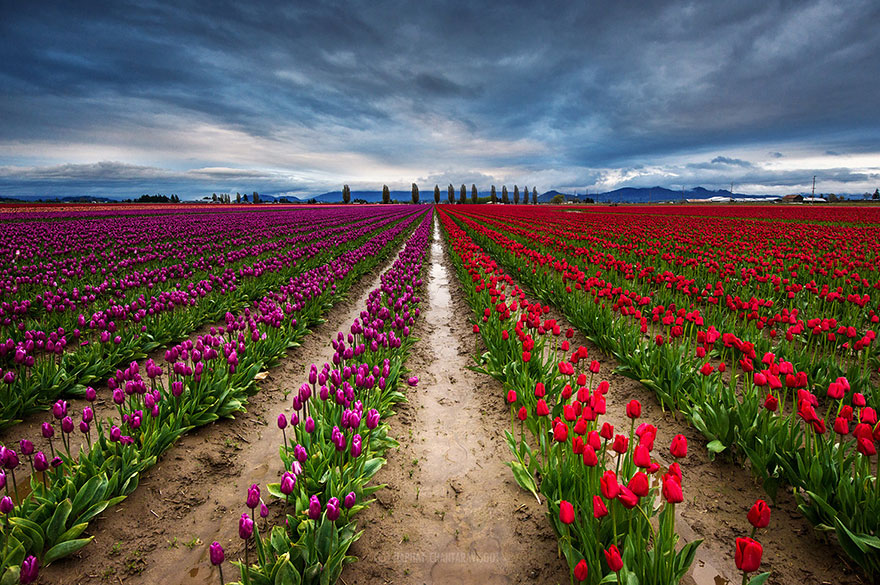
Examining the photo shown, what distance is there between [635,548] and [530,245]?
1462cm

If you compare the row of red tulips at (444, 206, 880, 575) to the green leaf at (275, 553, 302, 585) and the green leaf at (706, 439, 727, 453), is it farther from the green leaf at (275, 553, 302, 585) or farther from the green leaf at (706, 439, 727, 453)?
the green leaf at (275, 553, 302, 585)

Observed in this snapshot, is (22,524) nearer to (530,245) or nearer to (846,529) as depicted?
(846,529)

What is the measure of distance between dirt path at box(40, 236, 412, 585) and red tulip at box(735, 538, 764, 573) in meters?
2.72

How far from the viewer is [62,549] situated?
2451 millimetres

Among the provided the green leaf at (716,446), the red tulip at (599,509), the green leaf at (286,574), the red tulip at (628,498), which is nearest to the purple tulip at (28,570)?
the green leaf at (286,574)

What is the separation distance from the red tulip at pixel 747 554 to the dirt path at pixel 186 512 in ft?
8.92

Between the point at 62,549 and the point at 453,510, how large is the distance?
2456 millimetres

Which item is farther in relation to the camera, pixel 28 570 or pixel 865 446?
pixel 865 446

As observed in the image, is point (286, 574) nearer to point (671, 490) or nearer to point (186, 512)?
point (186, 512)

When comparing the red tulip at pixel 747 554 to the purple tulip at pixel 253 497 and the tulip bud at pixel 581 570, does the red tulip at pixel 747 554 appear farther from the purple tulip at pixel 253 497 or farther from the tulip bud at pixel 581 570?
the purple tulip at pixel 253 497

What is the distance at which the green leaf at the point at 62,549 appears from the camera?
244 cm

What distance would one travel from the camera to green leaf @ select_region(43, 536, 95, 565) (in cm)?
244

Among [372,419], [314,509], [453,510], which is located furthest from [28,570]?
[453,510]

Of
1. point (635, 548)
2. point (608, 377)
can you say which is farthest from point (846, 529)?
point (608, 377)
